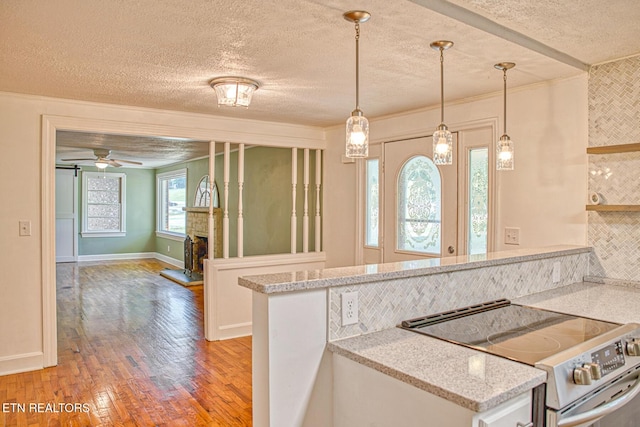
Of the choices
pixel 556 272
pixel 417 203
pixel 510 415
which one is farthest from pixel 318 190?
pixel 510 415

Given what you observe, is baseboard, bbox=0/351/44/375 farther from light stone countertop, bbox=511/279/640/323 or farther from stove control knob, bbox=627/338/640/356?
stove control knob, bbox=627/338/640/356

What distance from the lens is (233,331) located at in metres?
4.34

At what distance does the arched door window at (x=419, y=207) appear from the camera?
3680 millimetres

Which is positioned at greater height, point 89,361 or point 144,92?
point 144,92

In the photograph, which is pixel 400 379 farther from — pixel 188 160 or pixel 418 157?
pixel 188 160

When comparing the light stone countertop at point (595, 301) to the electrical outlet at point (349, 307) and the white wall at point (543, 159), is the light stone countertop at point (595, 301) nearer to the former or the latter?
the white wall at point (543, 159)

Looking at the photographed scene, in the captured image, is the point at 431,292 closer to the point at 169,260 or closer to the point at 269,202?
the point at 269,202

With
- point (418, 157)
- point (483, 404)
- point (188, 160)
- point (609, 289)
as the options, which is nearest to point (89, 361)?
point (418, 157)

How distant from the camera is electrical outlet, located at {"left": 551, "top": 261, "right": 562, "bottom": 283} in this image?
8.27ft

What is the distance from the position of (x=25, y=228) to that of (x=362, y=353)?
3.14 metres

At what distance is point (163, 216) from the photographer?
33.1ft

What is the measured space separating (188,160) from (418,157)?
5.53m

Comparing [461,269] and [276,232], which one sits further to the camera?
[276,232]

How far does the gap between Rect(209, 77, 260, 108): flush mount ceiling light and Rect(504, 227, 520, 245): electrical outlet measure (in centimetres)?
207
